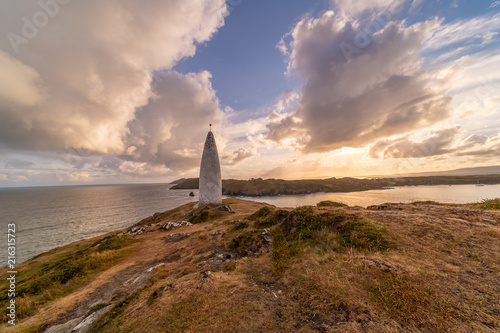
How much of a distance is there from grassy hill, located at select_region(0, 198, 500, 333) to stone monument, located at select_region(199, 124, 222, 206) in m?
17.3

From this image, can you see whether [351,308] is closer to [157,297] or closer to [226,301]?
[226,301]

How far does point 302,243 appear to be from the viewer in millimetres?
9336

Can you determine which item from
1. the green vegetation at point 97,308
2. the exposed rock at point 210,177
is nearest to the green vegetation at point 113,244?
the green vegetation at point 97,308

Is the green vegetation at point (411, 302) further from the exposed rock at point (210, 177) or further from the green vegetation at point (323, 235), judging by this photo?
the exposed rock at point (210, 177)

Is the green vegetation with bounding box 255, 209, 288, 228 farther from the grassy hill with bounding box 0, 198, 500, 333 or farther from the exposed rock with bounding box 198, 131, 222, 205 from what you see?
the exposed rock with bounding box 198, 131, 222, 205

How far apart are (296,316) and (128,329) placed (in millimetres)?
4949

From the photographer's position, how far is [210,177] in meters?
29.1

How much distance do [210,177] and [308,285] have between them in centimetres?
2481

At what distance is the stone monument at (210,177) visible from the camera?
2900cm

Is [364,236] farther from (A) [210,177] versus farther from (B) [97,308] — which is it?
(A) [210,177]

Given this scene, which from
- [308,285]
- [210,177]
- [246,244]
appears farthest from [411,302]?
[210,177]

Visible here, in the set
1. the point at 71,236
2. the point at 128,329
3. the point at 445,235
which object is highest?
the point at 445,235

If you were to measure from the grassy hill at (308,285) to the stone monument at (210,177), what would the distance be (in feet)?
56.6

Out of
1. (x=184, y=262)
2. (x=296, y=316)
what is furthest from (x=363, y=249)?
(x=184, y=262)
